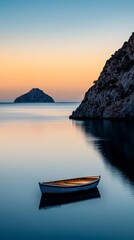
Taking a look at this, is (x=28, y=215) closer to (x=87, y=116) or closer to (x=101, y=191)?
(x=101, y=191)

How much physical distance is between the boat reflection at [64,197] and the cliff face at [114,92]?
79242mm

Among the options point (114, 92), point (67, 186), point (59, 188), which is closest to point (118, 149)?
point (67, 186)

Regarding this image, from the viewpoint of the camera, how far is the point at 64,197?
28219 millimetres

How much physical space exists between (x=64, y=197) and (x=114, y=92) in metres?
94.4

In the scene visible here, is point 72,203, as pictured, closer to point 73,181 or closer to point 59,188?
point 59,188

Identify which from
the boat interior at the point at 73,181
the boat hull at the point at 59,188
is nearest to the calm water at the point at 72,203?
the boat hull at the point at 59,188

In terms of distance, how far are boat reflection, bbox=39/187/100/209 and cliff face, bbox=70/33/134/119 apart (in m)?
79.2

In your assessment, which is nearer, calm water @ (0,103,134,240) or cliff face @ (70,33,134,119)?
calm water @ (0,103,134,240)

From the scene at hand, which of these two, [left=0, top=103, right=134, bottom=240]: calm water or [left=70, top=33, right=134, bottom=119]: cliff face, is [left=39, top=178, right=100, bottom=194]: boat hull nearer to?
[left=0, top=103, right=134, bottom=240]: calm water

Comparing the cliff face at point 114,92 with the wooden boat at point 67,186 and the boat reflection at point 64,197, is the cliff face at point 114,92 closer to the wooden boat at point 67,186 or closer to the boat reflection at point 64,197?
the wooden boat at point 67,186

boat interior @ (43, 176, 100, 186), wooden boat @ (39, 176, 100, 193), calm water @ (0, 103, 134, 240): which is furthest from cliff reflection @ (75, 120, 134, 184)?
wooden boat @ (39, 176, 100, 193)

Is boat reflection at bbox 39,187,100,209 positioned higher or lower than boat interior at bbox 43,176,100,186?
lower

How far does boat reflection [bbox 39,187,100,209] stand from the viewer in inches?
1061

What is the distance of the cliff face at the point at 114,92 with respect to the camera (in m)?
112
